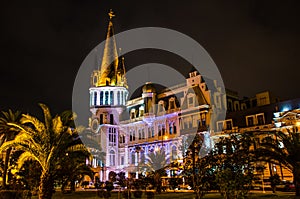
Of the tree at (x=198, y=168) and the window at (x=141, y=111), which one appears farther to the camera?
the window at (x=141, y=111)

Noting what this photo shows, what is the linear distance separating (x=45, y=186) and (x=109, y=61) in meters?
57.7

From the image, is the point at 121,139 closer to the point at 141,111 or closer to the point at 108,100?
the point at 141,111

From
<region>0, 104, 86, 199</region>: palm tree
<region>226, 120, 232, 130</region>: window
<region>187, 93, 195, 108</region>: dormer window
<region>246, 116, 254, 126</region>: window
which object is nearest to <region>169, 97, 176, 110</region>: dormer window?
<region>187, 93, 195, 108</region>: dormer window

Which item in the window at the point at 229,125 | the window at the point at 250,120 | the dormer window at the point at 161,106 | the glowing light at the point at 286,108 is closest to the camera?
the glowing light at the point at 286,108

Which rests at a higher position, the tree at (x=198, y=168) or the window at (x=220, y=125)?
the window at (x=220, y=125)

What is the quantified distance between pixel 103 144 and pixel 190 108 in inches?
929

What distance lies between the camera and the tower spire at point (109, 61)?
77500 millimetres

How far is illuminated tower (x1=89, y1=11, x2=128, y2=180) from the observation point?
70625 mm

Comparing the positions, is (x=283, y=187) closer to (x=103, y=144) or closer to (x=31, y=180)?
(x=31, y=180)

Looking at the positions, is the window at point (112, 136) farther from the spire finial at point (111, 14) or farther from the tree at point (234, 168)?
the tree at point (234, 168)

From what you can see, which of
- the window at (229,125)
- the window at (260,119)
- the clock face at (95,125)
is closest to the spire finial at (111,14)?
the clock face at (95,125)

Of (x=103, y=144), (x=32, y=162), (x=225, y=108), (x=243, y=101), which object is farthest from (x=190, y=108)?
(x=32, y=162)

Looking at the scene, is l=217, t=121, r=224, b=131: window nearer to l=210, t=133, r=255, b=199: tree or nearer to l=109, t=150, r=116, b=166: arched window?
l=210, t=133, r=255, b=199: tree

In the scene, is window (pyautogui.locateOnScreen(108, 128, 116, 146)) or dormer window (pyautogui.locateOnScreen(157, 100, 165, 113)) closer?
dormer window (pyautogui.locateOnScreen(157, 100, 165, 113))
